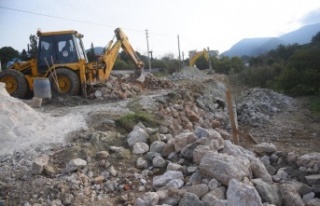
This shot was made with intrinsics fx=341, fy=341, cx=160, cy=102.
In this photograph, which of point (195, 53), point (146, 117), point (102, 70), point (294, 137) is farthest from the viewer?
point (195, 53)

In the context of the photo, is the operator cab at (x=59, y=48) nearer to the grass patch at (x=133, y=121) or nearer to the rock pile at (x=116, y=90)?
the rock pile at (x=116, y=90)

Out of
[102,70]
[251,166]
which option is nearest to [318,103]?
[102,70]

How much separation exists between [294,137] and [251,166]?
5.75 metres

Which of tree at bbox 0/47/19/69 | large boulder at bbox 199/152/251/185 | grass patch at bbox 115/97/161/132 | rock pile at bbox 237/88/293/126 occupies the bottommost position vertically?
rock pile at bbox 237/88/293/126

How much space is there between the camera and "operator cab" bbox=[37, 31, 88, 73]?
387 inches

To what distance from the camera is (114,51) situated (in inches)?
448

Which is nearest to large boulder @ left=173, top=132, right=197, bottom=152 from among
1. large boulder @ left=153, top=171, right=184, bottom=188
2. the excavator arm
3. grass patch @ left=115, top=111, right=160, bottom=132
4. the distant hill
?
large boulder @ left=153, top=171, right=184, bottom=188

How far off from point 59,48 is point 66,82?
3.39 feet

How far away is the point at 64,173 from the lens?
180 inches

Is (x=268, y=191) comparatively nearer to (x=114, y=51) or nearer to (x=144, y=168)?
(x=144, y=168)

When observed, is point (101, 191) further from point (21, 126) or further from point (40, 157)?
point (21, 126)

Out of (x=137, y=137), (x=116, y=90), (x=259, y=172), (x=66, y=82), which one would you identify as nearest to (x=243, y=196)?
(x=259, y=172)

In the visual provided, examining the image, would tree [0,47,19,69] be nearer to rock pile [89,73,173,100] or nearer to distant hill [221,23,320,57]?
rock pile [89,73,173,100]

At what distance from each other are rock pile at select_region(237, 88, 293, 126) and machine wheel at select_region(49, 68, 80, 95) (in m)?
5.83
